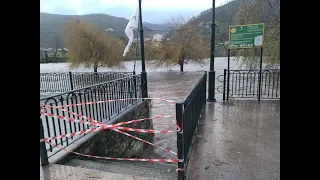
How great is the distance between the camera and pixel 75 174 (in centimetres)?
301

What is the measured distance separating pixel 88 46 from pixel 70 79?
611 inches

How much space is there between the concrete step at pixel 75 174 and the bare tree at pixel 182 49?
88.7ft

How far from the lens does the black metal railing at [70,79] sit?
1088cm

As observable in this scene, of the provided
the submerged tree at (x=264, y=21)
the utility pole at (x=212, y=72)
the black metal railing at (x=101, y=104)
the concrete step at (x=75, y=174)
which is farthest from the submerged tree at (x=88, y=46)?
the concrete step at (x=75, y=174)

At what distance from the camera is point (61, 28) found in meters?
26.3

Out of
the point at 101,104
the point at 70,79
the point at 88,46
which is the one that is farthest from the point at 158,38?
the point at 101,104

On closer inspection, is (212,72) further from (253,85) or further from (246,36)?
(253,85)

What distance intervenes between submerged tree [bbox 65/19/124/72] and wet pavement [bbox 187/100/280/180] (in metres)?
22.1

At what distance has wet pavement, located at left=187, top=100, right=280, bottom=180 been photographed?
9.89 feet
